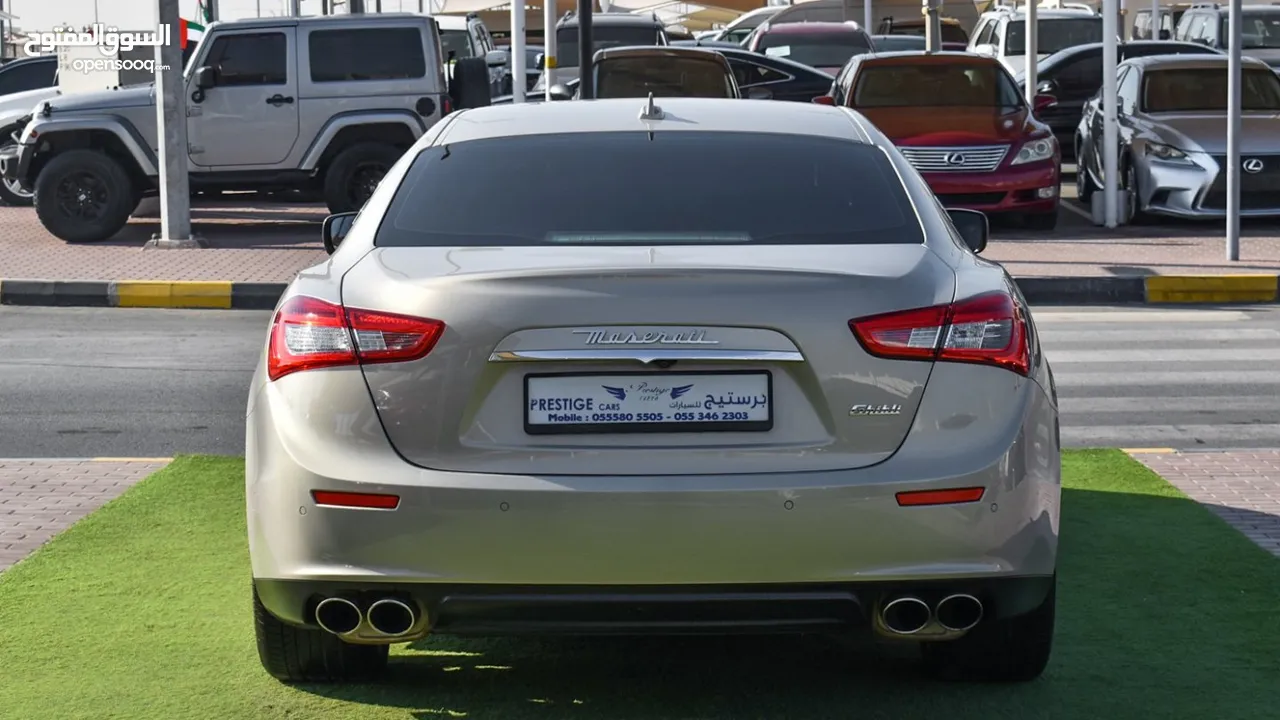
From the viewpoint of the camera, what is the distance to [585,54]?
70.0ft

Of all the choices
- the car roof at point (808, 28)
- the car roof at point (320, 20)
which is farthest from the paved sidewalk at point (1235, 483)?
the car roof at point (808, 28)

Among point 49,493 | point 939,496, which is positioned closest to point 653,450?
point 939,496

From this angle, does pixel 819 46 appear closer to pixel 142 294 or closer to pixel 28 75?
pixel 28 75

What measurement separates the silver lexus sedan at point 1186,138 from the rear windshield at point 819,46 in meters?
7.82

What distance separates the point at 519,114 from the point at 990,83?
49.1ft

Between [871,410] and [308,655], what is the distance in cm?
156

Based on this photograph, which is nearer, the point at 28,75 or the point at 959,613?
the point at 959,613

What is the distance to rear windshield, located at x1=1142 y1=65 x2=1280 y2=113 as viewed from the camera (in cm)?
1978

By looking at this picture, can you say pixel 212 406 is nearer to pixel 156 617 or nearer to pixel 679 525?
pixel 156 617

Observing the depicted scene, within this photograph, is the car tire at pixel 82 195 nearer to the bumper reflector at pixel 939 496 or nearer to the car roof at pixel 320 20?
the car roof at pixel 320 20

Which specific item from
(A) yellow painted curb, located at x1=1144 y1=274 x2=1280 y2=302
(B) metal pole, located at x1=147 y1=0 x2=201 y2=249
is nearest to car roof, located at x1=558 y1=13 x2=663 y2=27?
(B) metal pole, located at x1=147 y1=0 x2=201 y2=249

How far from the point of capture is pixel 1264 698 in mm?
4816

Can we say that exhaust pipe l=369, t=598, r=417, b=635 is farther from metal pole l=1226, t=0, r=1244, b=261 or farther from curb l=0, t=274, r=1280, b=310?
metal pole l=1226, t=0, r=1244, b=261

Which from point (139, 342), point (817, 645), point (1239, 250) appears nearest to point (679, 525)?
point (817, 645)
